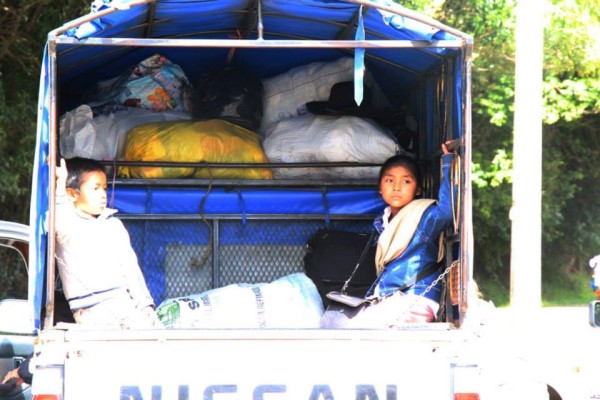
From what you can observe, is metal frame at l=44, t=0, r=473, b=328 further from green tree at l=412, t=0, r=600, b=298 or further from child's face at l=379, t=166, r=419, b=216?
green tree at l=412, t=0, r=600, b=298

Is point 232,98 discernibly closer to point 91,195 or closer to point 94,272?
point 91,195

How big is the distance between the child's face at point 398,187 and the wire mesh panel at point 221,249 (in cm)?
53

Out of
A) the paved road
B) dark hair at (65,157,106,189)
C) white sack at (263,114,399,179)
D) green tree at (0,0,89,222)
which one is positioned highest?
green tree at (0,0,89,222)

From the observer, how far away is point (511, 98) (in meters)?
17.3

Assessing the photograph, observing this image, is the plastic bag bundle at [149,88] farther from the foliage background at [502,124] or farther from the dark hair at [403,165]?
the foliage background at [502,124]

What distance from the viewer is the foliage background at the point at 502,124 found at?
33.4 feet

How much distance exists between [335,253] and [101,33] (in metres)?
1.92

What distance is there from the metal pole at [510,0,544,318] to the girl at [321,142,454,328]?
3.01m

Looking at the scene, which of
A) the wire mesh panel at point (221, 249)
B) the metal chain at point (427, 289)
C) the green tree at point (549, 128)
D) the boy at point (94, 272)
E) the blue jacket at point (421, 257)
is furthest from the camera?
the green tree at point (549, 128)

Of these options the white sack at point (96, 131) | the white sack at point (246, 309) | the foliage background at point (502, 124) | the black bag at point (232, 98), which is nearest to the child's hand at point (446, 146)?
the white sack at point (246, 309)

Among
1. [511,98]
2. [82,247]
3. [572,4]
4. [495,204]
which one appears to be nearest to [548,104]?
[511,98]

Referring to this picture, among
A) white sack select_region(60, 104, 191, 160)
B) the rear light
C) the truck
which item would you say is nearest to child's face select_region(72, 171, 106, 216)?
the truck

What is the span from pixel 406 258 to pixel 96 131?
6.64 feet

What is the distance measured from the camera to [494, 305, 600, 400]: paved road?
21.8 ft
